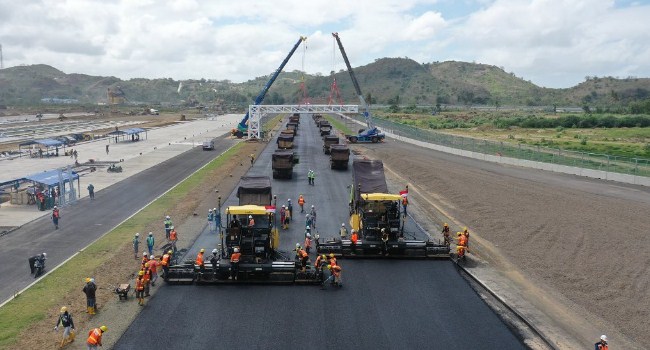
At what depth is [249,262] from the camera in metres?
22.1

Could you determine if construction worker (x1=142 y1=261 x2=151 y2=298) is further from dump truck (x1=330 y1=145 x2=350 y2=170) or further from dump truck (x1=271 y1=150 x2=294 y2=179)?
dump truck (x1=330 y1=145 x2=350 y2=170)

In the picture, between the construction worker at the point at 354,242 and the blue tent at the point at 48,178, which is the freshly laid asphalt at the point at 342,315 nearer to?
the construction worker at the point at 354,242

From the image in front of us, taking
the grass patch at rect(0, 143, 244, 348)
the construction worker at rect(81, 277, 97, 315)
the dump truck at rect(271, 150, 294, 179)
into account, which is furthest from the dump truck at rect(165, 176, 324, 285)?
the dump truck at rect(271, 150, 294, 179)

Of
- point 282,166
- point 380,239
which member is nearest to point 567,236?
point 380,239

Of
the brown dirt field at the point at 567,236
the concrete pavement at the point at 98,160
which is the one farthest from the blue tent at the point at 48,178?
the brown dirt field at the point at 567,236

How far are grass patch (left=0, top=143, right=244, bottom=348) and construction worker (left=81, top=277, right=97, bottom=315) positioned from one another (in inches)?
56.9

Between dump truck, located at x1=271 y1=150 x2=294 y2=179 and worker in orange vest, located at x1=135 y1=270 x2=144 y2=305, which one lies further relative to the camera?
dump truck, located at x1=271 y1=150 x2=294 y2=179

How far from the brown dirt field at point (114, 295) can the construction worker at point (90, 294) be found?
0.25m

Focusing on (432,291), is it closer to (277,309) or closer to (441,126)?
(277,309)

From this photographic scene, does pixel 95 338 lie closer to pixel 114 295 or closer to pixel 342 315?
pixel 114 295

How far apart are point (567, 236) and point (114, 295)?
23.0m

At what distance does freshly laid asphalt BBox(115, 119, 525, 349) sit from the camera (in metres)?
16.2

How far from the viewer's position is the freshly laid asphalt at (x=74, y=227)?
23.7 metres

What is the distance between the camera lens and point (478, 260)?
25.0 meters
